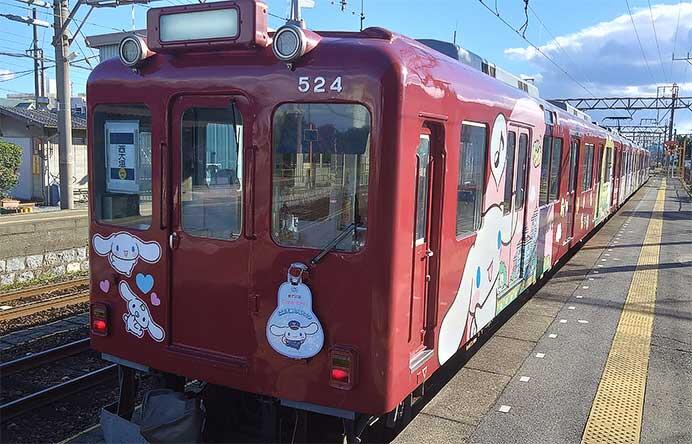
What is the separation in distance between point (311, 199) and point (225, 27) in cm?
113

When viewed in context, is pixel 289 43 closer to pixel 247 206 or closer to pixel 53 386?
pixel 247 206

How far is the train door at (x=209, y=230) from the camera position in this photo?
384cm

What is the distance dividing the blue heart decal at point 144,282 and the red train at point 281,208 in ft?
0.04

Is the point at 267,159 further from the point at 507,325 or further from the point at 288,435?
the point at 507,325

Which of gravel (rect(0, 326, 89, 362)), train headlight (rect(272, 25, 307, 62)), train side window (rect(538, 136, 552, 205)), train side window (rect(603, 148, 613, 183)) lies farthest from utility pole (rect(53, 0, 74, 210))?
train headlight (rect(272, 25, 307, 62))

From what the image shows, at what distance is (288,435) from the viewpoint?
427 centimetres

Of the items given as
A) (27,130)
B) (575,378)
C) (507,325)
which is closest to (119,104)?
(575,378)

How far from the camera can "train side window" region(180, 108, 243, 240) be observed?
3869 mm

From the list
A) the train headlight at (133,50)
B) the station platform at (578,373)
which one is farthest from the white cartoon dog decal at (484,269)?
the train headlight at (133,50)

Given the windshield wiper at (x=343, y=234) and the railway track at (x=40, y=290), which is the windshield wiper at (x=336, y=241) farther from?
the railway track at (x=40, y=290)

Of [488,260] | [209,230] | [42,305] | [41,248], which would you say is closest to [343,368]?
[209,230]

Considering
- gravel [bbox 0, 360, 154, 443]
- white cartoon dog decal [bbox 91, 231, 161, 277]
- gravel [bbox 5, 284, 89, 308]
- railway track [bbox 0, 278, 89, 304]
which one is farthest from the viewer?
railway track [bbox 0, 278, 89, 304]

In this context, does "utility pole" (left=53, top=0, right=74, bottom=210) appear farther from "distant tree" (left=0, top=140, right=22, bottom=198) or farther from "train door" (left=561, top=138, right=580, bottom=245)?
"train door" (left=561, top=138, right=580, bottom=245)

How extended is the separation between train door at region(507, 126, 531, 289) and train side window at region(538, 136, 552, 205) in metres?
1.06
